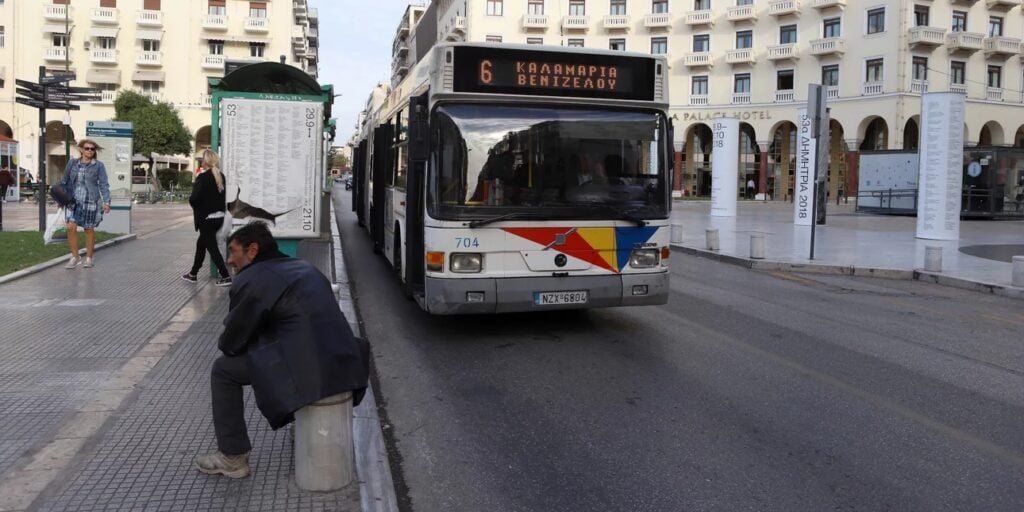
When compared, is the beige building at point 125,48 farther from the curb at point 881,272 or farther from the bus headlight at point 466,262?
the bus headlight at point 466,262

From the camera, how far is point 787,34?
2068 inches

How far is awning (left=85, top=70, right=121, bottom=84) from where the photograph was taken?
59.7 meters

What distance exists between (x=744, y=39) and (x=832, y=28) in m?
6.23

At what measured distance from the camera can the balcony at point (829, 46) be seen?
48.8 m

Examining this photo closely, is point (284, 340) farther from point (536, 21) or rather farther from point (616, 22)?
point (616, 22)

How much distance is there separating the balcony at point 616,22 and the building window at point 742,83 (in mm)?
8400

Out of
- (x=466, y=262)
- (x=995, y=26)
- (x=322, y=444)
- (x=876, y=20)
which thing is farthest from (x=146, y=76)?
(x=322, y=444)

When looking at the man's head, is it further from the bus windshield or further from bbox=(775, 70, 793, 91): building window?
bbox=(775, 70, 793, 91): building window

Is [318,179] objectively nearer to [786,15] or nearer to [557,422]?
[557,422]

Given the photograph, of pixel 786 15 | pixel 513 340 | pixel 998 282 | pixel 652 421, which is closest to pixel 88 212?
pixel 513 340

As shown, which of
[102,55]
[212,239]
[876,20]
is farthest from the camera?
[102,55]

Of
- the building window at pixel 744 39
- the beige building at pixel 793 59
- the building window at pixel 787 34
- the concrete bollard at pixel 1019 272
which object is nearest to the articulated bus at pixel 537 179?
the concrete bollard at pixel 1019 272

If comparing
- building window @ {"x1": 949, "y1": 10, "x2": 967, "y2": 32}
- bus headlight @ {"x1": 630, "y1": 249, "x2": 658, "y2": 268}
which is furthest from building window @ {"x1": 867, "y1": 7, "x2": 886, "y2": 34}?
bus headlight @ {"x1": 630, "y1": 249, "x2": 658, "y2": 268}

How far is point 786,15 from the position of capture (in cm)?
5219
